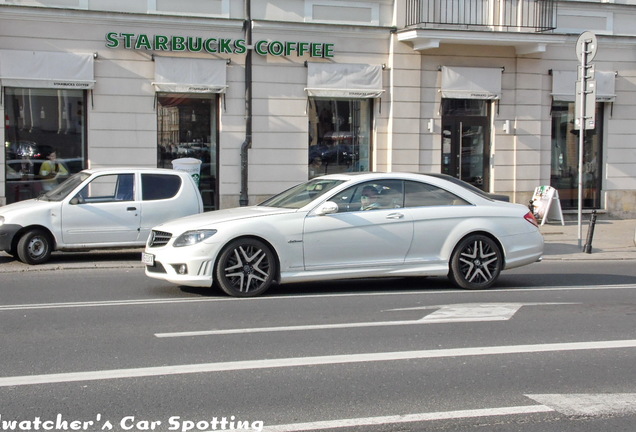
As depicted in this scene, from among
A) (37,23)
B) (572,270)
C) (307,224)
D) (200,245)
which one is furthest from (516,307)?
(37,23)

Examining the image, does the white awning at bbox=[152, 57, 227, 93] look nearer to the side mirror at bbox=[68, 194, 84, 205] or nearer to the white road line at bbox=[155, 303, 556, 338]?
the side mirror at bbox=[68, 194, 84, 205]

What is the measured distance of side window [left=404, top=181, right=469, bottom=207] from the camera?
1048 centimetres

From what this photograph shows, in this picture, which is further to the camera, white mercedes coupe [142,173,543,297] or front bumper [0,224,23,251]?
front bumper [0,224,23,251]

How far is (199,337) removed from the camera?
24.7 feet

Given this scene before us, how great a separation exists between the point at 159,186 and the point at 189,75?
545cm

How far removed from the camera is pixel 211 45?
61.7 ft

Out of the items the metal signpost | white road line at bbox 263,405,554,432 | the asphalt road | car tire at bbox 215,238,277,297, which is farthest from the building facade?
white road line at bbox 263,405,554,432

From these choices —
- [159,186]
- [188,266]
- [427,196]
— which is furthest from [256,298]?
[159,186]

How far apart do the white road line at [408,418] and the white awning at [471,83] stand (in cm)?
1562

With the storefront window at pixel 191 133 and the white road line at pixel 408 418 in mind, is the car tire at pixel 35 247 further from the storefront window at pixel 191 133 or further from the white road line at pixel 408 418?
the white road line at pixel 408 418

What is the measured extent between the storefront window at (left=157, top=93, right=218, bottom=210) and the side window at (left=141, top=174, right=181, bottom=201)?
508cm

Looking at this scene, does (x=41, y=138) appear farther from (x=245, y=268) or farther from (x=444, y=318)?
(x=444, y=318)

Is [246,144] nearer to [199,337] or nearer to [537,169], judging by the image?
[537,169]

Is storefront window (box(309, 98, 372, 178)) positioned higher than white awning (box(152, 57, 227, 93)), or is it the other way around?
white awning (box(152, 57, 227, 93))
